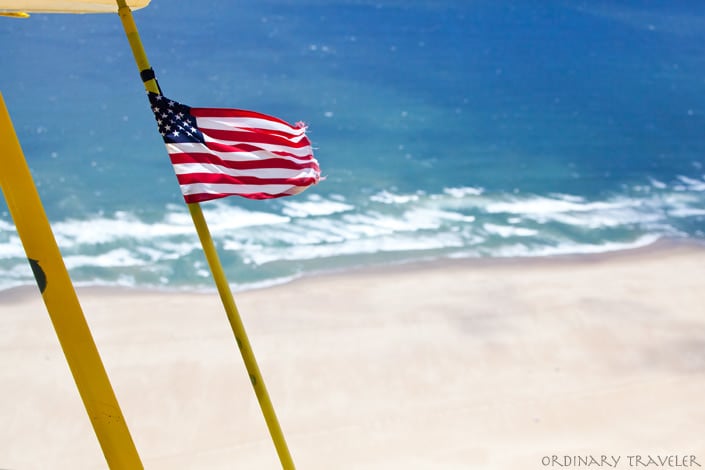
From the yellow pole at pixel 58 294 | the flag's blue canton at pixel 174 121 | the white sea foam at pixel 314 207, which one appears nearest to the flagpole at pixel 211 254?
the flag's blue canton at pixel 174 121

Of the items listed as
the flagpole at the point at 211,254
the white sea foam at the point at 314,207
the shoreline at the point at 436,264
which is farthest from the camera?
the white sea foam at the point at 314,207

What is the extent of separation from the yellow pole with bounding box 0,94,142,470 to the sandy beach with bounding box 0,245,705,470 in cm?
334

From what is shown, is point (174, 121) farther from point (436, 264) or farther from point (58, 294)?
point (436, 264)

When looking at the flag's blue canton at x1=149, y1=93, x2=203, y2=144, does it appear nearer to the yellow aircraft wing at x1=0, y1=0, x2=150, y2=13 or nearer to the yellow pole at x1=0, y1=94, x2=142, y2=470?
the yellow aircraft wing at x1=0, y1=0, x2=150, y2=13

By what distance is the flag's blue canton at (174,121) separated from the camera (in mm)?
3094

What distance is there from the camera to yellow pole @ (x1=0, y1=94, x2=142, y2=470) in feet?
6.23

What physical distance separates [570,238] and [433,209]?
60.8 inches

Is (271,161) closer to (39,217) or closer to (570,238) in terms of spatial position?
(39,217)

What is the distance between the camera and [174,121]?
314cm

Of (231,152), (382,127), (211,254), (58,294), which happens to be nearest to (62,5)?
(231,152)

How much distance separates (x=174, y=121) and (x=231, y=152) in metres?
0.27

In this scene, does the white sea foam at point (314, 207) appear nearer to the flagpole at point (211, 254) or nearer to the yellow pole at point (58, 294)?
the flagpole at point (211, 254)

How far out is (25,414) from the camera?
18.8ft

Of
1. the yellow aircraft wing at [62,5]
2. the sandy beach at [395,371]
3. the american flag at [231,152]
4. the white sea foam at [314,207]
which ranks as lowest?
the sandy beach at [395,371]
